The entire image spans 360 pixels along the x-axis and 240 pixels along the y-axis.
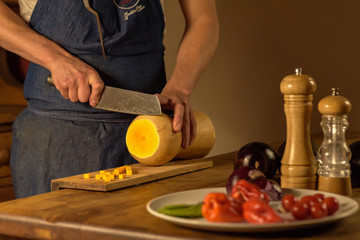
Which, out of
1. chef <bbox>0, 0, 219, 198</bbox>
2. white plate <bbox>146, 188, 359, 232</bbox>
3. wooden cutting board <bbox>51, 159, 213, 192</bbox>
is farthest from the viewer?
chef <bbox>0, 0, 219, 198</bbox>

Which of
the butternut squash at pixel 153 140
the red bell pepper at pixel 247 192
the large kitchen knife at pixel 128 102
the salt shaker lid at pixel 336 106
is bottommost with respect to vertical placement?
the red bell pepper at pixel 247 192

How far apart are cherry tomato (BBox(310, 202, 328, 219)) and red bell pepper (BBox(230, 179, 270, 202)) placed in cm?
7

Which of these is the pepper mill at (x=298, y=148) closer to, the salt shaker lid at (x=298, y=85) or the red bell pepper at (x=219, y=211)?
the salt shaker lid at (x=298, y=85)

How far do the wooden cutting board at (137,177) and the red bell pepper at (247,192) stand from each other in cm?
38

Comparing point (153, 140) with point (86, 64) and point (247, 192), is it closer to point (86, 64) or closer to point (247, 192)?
point (86, 64)

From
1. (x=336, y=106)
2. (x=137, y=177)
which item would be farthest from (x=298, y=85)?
(x=137, y=177)

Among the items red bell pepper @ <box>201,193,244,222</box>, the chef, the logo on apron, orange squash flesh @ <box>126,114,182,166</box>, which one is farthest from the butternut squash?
red bell pepper @ <box>201,193,244,222</box>

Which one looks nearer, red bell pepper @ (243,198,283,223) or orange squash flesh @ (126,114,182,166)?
red bell pepper @ (243,198,283,223)

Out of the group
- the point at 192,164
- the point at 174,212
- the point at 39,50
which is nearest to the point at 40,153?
the point at 39,50

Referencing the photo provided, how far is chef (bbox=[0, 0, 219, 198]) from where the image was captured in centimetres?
158

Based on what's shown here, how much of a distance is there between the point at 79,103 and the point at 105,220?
800mm

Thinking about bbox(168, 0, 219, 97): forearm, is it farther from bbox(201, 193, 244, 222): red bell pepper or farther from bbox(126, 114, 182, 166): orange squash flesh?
bbox(201, 193, 244, 222): red bell pepper

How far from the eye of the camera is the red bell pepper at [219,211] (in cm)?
75

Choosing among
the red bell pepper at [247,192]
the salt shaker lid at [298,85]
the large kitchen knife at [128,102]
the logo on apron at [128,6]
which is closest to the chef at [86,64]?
the logo on apron at [128,6]
